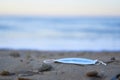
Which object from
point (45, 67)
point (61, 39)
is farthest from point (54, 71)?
point (61, 39)

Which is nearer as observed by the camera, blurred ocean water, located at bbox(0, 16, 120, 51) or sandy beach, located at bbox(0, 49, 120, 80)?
sandy beach, located at bbox(0, 49, 120, 80)

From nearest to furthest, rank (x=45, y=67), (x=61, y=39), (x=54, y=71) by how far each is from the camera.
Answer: (x=54, y=71) → (x=45, y=67) → (x=61, y=39)

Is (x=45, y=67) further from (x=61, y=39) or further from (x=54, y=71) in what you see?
(x=61, y=39)

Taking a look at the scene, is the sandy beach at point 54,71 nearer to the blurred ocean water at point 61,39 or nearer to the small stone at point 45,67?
the small stone at point 45,67

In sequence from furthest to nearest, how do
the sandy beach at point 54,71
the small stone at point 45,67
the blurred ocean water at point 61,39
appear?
the blurred ocean water at point 61,39 → the small stone at point 45,67 → the sandy beach at point 54,71

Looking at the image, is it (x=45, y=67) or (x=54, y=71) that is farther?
(x=45, y=67)

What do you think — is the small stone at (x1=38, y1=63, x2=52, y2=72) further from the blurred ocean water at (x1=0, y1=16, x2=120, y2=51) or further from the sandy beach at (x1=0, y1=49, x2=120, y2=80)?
the blurred ocean water at (x1=0, y1=16, x2=120, y2=51)

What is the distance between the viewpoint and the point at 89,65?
575 cm

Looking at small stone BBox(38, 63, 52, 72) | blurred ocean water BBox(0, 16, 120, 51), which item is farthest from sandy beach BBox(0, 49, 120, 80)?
blurred ocean water BBox(0, 16, 120, 51)

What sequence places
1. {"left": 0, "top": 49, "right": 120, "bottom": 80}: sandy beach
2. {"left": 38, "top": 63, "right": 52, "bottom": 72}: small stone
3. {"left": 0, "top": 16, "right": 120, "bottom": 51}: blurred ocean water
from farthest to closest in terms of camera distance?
1. {"left": 0, "top": 16, "right": 120, "bottom": 51}: blurred ocean water
2. {"left": 38, "top": 63, "right": 52, "bottom": 72}: small stone
3. {"left": 0, "top": 49, "right": 120, "bottom": 80}: sandy beach

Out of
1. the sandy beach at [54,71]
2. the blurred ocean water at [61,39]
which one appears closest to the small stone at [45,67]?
the sandy beach at [54,71]

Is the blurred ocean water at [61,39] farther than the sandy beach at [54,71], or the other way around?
the blurred ocean water at [61,39]

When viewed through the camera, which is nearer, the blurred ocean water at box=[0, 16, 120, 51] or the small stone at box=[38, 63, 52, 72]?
the small stone at box=[38, 63, 52, 72]

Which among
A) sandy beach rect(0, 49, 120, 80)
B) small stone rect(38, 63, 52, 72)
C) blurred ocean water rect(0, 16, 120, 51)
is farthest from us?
blurred ocean water rect(0, 16, 120, 51)
